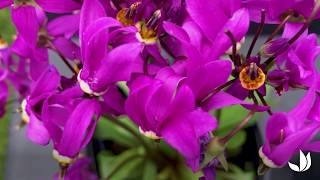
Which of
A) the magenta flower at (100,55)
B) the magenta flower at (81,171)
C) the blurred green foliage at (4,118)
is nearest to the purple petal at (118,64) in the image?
the magenta flower at (100,55)

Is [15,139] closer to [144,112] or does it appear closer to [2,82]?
[2,82]

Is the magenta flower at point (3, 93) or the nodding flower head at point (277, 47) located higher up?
the nodding flower head at point (277, 47)

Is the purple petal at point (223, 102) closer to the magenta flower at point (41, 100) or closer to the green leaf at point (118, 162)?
the magenta flower at point (41, 100)

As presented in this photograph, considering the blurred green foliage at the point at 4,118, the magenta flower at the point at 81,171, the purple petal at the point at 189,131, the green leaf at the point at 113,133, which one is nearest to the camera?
the purple petal at the point at 189,131

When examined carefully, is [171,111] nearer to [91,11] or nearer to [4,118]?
[91,11]

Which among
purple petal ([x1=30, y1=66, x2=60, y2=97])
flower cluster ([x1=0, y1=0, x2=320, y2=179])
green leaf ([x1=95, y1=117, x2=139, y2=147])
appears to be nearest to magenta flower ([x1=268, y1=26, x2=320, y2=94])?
flower cluster ([x1=0, y1=0, x2=320, y2=179])

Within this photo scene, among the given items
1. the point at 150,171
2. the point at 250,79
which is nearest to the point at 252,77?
the point at 250,79

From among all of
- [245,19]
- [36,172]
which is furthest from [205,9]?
[36,172]
